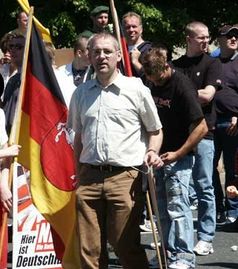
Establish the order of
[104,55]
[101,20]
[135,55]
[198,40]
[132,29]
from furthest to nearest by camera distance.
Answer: [101,20] < [132,29] < [135,55] < [198,40] < [104,55]

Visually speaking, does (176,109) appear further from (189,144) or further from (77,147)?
(77,147)

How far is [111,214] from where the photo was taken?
7.11 m

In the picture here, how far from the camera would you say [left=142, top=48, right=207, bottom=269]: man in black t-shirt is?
7.95 meters

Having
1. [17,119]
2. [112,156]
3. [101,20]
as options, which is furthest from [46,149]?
[101,20]

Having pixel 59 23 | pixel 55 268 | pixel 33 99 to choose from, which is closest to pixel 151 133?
pixel 33 99

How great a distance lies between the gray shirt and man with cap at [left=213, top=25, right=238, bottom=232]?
328cm

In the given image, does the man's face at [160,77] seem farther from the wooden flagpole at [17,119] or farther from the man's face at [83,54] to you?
the man's face at [83,54]

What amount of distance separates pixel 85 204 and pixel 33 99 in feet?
3.61

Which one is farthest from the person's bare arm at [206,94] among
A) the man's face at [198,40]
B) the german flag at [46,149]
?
the german flag at [46,149]

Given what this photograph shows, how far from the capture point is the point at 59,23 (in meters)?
17.7

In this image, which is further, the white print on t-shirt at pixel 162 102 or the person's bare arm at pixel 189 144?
the white print on t-shirt at pixel 162 102

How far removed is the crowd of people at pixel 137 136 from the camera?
7062mm

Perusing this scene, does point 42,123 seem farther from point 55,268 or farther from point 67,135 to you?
point 55,268

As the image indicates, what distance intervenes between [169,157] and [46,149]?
38.9 inches
